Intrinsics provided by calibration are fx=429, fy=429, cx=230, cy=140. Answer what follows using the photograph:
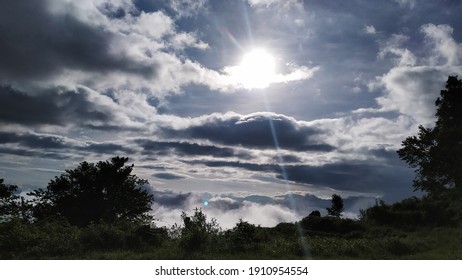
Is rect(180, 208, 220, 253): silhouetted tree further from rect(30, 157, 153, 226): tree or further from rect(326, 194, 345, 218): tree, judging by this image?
rect(326, 194, 345, 218): tree

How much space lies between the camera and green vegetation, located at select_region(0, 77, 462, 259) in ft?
60.6

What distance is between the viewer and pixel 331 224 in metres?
33.8

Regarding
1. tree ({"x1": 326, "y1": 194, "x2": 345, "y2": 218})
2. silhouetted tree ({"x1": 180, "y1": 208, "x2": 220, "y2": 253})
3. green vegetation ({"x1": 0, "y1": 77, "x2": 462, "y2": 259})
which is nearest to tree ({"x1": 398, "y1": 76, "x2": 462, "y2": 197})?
green vegetation ({"x1": 0, "y1": 77, "x2": 462, "y2": 259})

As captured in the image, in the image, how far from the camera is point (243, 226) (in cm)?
2028

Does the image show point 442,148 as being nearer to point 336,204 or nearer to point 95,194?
point 336,204

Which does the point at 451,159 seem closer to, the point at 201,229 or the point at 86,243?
the point at 201,229

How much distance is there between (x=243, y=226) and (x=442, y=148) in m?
30.2

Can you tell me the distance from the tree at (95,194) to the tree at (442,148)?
108 feet

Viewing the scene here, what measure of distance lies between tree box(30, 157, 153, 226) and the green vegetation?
122mm

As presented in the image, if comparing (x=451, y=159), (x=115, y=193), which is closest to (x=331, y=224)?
(x=451, y=159)

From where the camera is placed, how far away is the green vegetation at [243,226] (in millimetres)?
18484

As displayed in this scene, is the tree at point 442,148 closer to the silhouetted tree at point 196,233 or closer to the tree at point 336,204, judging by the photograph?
the tree at point 336,204
